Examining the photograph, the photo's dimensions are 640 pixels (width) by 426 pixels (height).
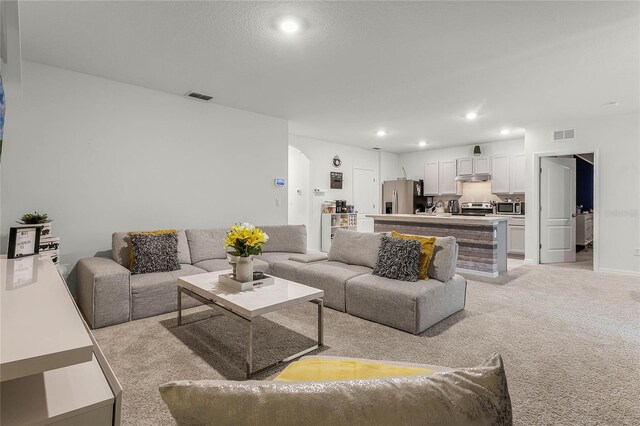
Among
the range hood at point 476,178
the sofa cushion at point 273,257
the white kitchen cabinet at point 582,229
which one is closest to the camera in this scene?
the sofa cushion at point 273,257

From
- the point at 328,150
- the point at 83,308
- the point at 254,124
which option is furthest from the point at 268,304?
the point at 328,150

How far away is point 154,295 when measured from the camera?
3.28m

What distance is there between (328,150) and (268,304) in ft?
19.2

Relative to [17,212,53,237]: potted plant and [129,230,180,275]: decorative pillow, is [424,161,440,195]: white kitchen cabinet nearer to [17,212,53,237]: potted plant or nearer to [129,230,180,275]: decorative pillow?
[129,230,180,275]: decorative pillow

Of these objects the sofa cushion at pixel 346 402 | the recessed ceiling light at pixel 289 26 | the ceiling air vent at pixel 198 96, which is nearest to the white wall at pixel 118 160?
the ceiling air vent at pixel 198 96

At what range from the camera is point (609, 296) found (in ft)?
13.4

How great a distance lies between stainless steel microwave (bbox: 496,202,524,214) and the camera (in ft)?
24.0

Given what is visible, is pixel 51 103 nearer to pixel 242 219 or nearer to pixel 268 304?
pixel 242 219

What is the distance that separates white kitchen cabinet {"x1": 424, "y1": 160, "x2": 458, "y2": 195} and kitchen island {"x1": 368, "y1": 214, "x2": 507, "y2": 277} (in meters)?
3.02

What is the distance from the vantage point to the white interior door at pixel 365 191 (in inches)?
334

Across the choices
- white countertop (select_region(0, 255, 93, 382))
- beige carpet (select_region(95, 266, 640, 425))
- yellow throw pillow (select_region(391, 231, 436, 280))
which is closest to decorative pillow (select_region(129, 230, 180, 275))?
beige carpet (select_region(95, 266, 640, 425))

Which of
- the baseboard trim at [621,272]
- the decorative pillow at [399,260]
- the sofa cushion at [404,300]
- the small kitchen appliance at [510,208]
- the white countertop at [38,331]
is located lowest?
the baseboard trim at [621,272]

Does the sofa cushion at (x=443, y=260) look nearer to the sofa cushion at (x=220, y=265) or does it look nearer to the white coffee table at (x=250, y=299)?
the white coffee table at (x=250, y=299)

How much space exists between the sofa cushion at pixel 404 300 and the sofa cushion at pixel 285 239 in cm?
184
